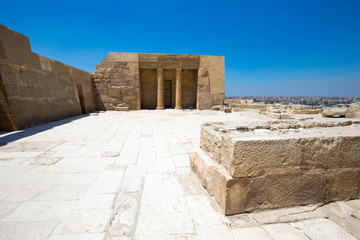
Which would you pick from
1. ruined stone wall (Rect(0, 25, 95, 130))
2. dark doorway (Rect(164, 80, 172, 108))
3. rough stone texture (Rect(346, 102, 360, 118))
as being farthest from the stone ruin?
dark doorway (Rect(164, 80, 172, 108))

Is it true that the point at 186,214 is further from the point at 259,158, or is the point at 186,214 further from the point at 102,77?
the point at 102,77

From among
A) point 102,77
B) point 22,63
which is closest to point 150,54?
point 102,77

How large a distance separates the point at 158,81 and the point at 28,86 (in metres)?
6.91

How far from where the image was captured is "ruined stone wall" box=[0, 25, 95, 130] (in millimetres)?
4668

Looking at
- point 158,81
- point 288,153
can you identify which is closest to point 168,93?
point 158,81

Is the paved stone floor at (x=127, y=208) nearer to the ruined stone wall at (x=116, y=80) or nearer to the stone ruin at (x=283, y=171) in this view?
the stone ruin at (x=283, y=171)

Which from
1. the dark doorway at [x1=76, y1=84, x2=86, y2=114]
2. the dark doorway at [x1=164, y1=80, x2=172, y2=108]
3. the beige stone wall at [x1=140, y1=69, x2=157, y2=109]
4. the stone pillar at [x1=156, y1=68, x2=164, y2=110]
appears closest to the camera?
the dark doorway at [x1=76, y1=84, x2=86, y2=114]

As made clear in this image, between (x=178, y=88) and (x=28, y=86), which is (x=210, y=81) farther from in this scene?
(x=28, y=86)

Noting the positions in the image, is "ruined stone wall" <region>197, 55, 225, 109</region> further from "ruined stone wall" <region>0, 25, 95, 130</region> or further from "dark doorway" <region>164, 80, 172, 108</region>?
"ruined stone wall" <region>0, 25, 95, 130</region>

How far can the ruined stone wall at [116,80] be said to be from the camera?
10258mm

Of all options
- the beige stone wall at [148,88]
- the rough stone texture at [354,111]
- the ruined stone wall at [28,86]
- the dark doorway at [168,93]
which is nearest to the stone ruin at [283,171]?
the rough stone texture at [354,111]

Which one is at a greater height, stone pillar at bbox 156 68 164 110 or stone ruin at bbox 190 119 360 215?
stone pillar at bbox 156 68 164 110

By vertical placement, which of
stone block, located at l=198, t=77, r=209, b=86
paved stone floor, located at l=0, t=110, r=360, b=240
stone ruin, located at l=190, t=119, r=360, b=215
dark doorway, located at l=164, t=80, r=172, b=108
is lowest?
paved stone floor, located at l=0, t=110, r=360, b=240

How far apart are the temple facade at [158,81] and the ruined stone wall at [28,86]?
9.34ft
